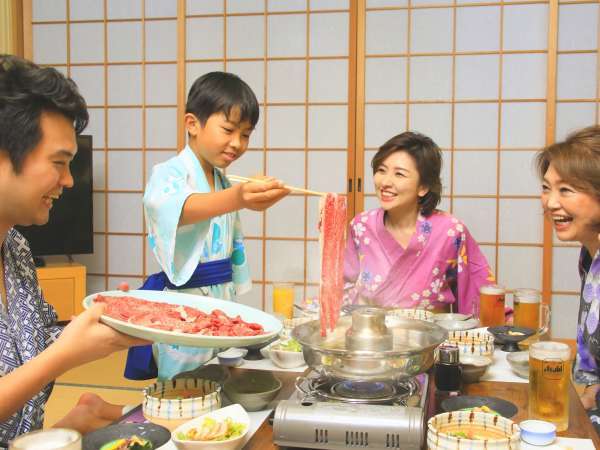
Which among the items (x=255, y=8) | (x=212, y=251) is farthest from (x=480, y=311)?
(x=255, y=8)

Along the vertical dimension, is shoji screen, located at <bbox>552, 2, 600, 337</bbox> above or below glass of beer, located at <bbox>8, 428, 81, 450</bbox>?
above

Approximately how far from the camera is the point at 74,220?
16.7 ft

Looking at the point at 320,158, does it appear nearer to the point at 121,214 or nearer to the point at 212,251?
the point at 121,214

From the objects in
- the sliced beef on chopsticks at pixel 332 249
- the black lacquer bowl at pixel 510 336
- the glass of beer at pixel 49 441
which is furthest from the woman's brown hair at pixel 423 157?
the glass of beer at pixel 49 441

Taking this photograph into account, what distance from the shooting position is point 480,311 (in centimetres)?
238

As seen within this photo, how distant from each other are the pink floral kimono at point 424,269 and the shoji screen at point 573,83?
74.2 inches

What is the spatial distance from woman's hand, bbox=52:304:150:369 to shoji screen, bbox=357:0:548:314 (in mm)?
3735

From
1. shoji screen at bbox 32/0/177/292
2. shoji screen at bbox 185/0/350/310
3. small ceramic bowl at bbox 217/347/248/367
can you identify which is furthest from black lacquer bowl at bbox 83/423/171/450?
shoji screen at bbox 32/0/177/292

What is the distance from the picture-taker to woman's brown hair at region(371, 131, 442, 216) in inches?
120

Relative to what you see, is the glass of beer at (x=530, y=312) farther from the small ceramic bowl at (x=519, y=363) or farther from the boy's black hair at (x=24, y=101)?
the boy's black hair at (x=24, y=101)

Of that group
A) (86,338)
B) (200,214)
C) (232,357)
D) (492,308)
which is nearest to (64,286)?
(200,214)

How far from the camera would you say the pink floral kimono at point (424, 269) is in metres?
2.93

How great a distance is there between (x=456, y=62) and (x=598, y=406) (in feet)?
11.0

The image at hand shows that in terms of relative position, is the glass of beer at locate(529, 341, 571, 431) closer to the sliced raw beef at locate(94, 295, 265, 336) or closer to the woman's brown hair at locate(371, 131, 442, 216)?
the sliced raw beef at locate(94, 295, 265, 336)
